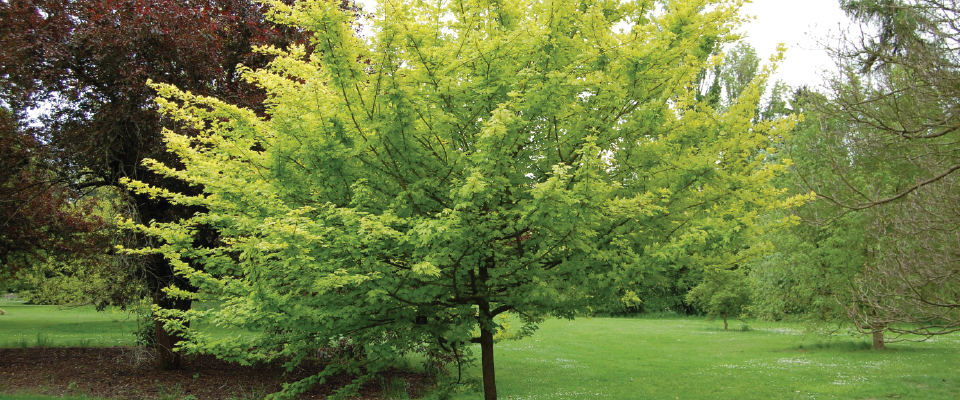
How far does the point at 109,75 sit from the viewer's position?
1134cm

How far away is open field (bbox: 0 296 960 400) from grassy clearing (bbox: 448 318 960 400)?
0.02 m

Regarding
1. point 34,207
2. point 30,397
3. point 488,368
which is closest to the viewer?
point 488,368

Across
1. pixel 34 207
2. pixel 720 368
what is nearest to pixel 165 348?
pixel 34 207

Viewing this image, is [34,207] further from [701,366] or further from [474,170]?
[701,366]

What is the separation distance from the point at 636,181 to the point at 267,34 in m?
9.30

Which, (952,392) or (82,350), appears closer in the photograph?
(952,392)

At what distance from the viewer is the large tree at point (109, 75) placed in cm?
1092

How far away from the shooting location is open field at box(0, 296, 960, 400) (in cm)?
1260

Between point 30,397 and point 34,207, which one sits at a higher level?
point 34,207

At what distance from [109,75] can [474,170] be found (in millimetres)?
9754

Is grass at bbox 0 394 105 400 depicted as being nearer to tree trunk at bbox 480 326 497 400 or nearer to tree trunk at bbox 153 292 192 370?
tree trunk at bbox 153 292 192 370

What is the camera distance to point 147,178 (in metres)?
12.0

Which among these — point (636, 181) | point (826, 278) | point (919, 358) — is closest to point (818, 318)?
point (826, 278)

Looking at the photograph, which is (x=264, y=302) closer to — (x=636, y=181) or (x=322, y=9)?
(x=322, y=9)
